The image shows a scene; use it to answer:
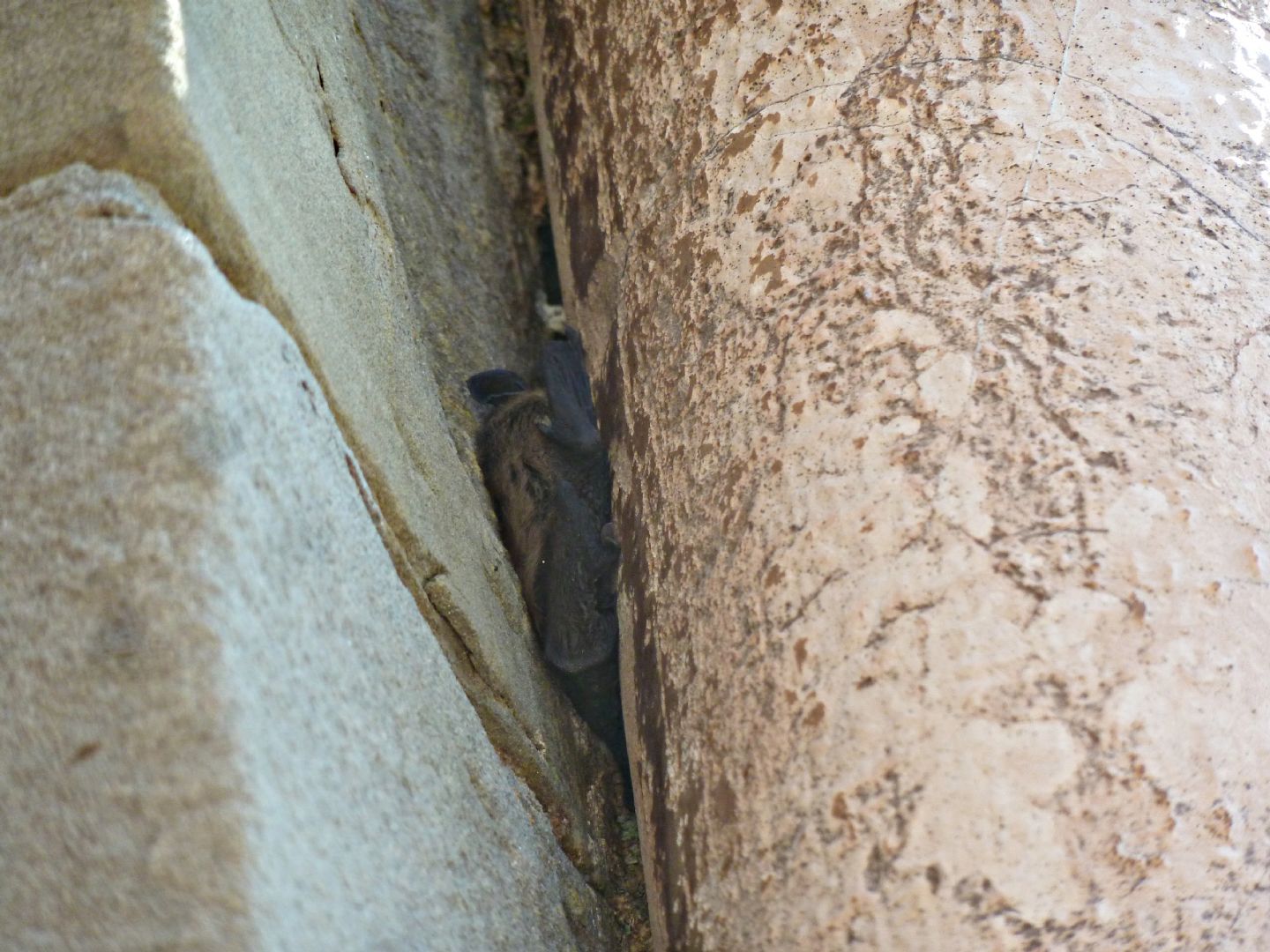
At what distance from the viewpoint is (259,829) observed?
0.84m

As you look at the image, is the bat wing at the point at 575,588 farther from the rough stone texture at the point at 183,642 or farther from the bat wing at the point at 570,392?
the rough stone texture at the point at 183,642

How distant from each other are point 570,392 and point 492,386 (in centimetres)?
15

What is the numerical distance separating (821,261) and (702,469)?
0.26m

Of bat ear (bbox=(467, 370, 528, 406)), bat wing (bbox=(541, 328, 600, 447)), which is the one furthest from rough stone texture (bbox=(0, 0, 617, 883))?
bat wing (bbox=(541, 328, 600, 447))

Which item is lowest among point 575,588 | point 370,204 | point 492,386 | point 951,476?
point 575,588

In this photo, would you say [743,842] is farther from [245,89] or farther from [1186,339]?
[245,89]

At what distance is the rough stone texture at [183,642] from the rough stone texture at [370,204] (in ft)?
0.24

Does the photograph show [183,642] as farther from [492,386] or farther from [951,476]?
[492,386]

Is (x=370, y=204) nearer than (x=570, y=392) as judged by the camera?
Yes

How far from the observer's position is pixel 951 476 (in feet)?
3.76

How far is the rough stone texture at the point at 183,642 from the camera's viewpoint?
0.84 m

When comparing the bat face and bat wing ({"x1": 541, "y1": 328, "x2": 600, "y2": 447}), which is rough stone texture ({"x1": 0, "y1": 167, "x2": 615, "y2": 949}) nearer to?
the bat face

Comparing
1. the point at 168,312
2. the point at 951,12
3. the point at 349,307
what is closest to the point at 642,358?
the point at 349,307

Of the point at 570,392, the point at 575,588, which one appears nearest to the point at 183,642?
the point at 575,588
